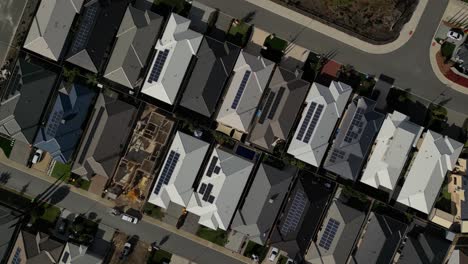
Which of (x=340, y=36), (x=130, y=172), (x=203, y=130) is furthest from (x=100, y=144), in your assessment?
(x=340, y=36)

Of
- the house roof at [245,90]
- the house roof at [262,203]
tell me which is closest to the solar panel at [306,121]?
the house roof at [262,203]

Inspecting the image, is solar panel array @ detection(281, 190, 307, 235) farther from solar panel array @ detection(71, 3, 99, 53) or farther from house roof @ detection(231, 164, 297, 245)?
solar panel array @ detection(71, 3, 99, 53)

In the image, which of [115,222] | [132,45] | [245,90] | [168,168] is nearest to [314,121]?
[245,90]

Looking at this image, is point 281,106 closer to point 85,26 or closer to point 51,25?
point 85,26

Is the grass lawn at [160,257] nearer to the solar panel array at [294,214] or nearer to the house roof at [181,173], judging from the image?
the house roof at [181,173]

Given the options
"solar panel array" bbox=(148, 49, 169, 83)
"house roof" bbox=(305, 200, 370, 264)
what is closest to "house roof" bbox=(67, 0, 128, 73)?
"solar panel array" bbox=(148, 49, 169, 83)

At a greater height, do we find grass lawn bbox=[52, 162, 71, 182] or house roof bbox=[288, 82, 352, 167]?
house roof bbox=[288, 82, 352, 167]

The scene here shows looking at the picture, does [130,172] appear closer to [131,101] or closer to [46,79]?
[131,101]
